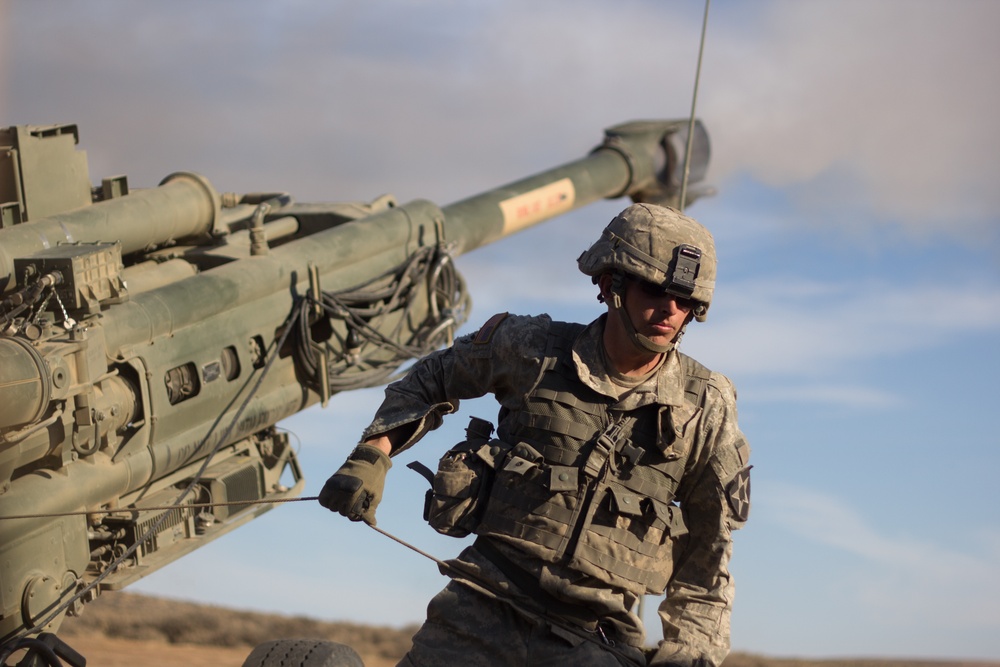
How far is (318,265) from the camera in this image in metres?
11.2

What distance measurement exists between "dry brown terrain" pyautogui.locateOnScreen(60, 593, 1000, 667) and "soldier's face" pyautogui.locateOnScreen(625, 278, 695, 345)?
736 centimetres

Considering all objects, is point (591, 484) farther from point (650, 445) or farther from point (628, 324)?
point (628, 324)

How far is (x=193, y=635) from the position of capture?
13.8 metres

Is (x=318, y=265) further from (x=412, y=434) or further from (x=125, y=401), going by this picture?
(x=412, y=434)

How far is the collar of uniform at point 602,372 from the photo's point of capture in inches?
203

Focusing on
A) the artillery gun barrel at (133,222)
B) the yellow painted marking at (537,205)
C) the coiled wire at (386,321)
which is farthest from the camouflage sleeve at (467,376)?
the yellow painted marking at (537,205)

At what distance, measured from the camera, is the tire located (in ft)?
18.4

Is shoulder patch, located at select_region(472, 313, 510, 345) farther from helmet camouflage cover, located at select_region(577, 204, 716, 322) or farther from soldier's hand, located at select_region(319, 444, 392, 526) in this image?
soldier's hand, located at select_region(319, 444, 392, 526)

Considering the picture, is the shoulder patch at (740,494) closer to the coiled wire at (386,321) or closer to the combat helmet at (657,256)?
the combat helmet at (657,256)

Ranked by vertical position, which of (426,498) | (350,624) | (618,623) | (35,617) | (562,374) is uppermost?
(562,374)

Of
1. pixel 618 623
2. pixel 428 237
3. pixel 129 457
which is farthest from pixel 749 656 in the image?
pixel 618 623

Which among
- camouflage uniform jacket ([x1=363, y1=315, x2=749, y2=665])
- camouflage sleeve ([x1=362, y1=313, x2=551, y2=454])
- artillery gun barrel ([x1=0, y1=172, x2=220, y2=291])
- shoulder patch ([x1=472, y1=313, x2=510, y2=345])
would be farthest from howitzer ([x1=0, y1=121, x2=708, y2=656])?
shoulder patch ([x1=472, y1=313, x2=510, y2=345])

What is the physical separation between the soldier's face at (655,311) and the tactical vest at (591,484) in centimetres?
22

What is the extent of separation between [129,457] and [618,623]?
5.09 metres
